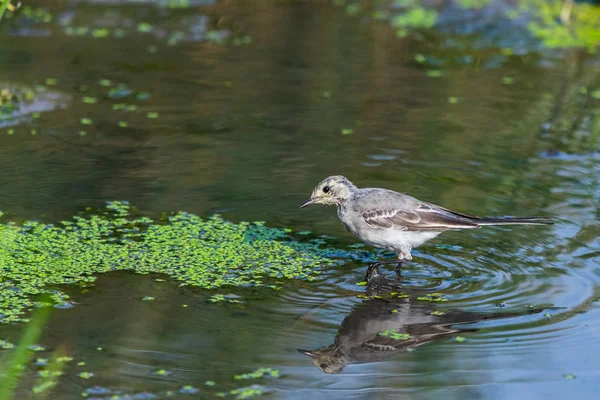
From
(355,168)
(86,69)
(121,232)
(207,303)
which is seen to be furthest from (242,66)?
(207,303)

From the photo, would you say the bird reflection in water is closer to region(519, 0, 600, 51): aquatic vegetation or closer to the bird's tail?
the bird's tail

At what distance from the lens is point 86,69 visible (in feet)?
41.4

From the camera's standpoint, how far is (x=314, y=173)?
30.6ft

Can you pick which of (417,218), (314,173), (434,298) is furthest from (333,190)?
(314,173)

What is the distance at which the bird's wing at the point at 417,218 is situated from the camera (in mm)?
7207

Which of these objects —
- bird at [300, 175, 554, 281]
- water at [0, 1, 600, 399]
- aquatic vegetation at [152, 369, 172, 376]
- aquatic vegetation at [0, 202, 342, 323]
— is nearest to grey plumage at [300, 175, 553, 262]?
bird at [300, 175, 554, 281]

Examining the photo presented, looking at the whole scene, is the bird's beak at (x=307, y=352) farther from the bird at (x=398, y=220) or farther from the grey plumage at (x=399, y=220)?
the grey plumage at (x=399, y=220)

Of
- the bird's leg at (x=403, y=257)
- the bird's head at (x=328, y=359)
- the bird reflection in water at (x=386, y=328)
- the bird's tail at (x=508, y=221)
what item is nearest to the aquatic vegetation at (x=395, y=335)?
the bird reflection in water at (x=386, y=328)

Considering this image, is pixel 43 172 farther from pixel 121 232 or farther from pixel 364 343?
pixel 364 343

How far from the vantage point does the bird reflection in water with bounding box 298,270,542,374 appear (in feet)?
19.4

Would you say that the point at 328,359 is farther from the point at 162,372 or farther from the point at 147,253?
the point at 147,253

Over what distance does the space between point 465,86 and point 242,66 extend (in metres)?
3.08

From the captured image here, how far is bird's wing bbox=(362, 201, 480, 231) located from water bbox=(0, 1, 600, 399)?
37 centimetres

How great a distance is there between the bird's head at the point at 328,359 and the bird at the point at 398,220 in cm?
133
